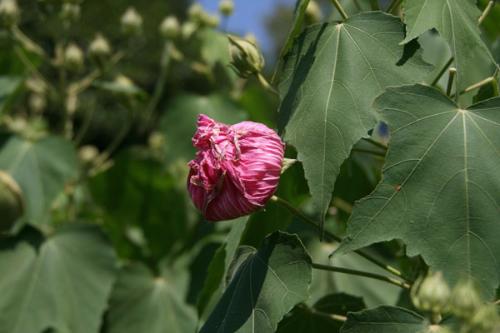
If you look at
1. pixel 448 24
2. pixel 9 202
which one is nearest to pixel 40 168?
pixel 9 202

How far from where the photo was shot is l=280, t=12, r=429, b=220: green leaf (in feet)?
3.69

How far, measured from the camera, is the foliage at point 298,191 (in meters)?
1.08

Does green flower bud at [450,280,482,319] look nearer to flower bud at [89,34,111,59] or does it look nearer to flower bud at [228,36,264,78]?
flower bud at [228,36,264,78]

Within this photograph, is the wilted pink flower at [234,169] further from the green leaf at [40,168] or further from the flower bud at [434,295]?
the green leaf at [40,168]

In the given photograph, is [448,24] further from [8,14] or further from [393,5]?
[8,14]

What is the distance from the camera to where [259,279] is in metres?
1.19

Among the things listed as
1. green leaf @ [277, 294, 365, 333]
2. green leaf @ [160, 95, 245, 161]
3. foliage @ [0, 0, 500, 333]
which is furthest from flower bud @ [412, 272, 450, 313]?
green leaf @ [160, 95, 245, 161]

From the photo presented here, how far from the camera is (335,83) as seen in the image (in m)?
1.20

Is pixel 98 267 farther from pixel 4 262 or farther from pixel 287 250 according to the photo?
pixel 287 250

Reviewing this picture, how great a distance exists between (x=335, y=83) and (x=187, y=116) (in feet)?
5.10

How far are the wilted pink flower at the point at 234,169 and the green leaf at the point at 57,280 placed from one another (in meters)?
1.09

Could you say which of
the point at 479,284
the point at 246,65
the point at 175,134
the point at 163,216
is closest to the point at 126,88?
the point at 175,134

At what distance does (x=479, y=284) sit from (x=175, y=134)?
68.1 inches

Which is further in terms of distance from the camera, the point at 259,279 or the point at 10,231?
the point at 10,231
